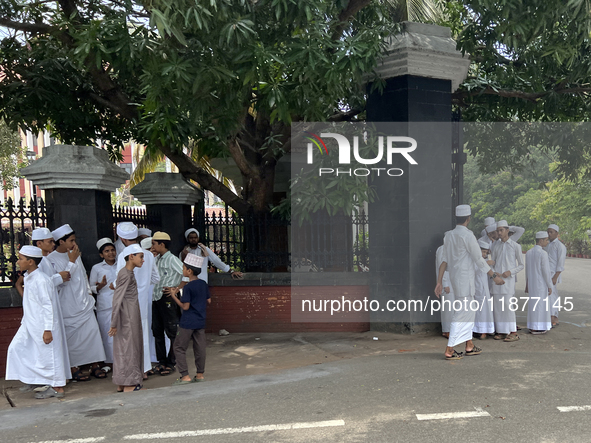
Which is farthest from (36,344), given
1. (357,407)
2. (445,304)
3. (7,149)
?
(7,149)

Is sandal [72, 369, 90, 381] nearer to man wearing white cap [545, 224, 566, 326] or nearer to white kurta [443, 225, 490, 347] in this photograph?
white kurta [443, 225, 490, 347]

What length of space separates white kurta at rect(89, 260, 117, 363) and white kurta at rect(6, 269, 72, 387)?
0.90m

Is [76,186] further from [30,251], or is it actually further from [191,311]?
[191,311]

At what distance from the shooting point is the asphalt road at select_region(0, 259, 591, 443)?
14.7 ft

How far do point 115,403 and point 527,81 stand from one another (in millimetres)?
8795

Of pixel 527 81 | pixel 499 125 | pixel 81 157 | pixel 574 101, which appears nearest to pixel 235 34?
pixel 81 157

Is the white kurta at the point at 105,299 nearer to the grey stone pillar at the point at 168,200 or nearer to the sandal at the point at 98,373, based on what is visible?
the sandal at the point at 98,373

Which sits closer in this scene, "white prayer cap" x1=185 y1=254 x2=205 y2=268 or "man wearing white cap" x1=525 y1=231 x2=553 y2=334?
"white prayer cap" x1=185 y1=254 x2=205 y2=268

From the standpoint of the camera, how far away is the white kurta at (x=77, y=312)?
657cm

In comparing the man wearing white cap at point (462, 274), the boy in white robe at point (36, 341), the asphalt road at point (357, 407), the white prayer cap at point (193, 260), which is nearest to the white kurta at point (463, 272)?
the man wearing white cap at point (462, 274)

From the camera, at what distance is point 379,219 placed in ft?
28.7

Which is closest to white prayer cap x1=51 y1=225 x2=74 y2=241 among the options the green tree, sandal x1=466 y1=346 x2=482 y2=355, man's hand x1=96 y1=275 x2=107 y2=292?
man's hand x1=96 y1=275 x2=107 y2=292

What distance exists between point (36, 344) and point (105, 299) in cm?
109

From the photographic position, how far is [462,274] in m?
7.00
